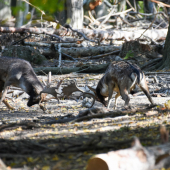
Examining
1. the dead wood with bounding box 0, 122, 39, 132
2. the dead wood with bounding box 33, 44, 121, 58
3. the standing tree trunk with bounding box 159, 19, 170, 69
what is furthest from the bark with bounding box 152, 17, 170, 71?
the dead wood with bounding box 0, 122, 39, 132

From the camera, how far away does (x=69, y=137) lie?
4.54 metres

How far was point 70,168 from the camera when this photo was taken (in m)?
3.13

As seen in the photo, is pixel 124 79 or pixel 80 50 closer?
pixel 124 79

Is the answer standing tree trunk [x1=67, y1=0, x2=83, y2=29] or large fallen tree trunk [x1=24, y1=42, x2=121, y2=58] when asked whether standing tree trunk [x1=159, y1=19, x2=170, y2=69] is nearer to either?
large fallen tree trunk [x1=24, y1=42, x2=121, y2=58]

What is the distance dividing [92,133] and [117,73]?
291 cm

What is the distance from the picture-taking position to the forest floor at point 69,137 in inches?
137

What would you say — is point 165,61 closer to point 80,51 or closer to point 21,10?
point 80,51

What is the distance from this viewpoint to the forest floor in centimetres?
347

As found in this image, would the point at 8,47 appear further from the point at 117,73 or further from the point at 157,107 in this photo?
the point at 157,107

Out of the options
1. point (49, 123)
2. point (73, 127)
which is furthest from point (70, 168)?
point (49, 123)

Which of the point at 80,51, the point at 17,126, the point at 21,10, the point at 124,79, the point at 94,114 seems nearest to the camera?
the point at 21,10

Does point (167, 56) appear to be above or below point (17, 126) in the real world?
above

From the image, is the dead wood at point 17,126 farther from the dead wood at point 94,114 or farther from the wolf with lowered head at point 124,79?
the wolf with lowered head at point 124,79

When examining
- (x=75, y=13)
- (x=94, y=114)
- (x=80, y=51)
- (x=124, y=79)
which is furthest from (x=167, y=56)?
(x=75, y=13)
